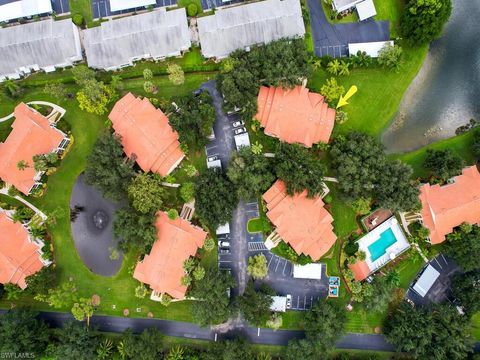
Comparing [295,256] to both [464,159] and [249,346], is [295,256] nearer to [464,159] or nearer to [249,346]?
[249,346]

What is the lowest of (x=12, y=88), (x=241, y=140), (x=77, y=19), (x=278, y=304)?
(x=278, y=304)

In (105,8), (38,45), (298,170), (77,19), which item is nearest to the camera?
(298,170)

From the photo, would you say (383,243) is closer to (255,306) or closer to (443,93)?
(255,306)

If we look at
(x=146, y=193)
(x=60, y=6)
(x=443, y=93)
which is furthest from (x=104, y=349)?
(x=443, y=93)

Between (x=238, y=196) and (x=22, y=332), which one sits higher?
(x=238, y=196)

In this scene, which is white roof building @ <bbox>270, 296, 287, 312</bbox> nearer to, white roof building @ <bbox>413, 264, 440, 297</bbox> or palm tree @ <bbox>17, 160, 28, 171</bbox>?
white roof building @ <bbox>413, 264, 440, 297</bbox>

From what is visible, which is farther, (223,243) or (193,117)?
(223,243)

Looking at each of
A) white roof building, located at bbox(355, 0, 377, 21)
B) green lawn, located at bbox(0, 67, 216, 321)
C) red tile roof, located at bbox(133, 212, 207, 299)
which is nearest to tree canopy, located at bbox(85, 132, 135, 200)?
green lawn, located at bbox(0, 67, 216, 321)
